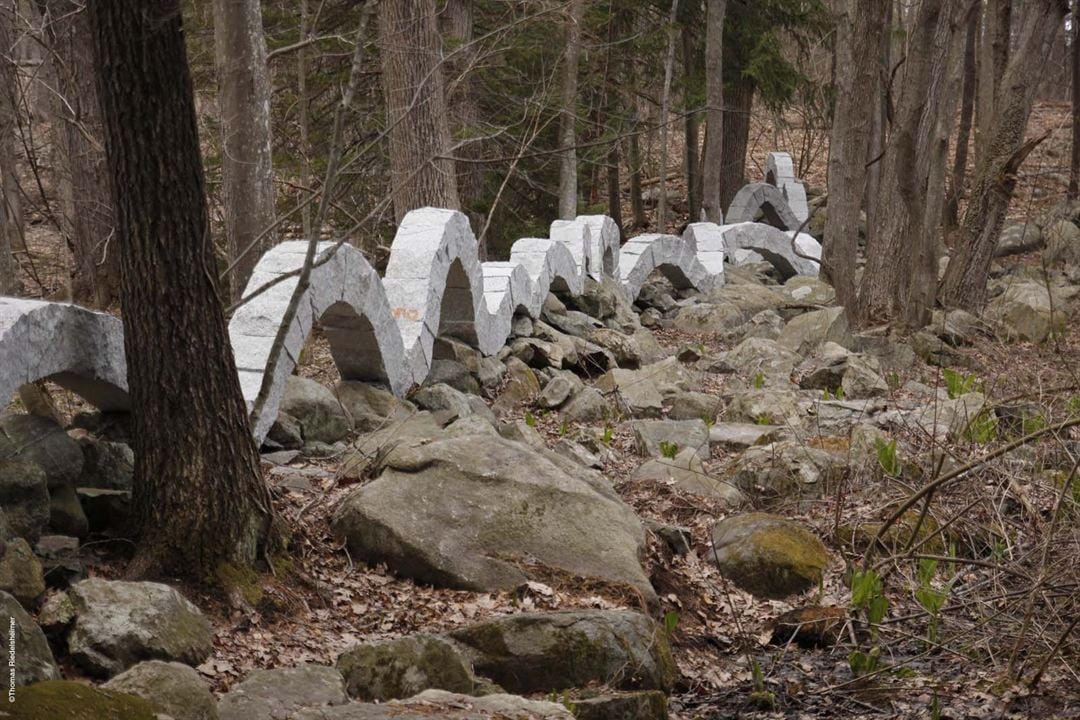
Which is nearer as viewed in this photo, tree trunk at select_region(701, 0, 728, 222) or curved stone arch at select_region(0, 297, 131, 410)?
curved stone arch at select_region(0, 297, 131, 410)

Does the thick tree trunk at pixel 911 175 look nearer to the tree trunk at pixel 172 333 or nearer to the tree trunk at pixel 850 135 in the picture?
the tree trunk at pixel 850 135

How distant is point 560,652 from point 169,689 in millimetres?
1600

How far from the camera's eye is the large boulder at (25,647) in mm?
3471

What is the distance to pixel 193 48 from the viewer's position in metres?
14.9

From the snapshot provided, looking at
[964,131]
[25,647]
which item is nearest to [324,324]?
[25,647]

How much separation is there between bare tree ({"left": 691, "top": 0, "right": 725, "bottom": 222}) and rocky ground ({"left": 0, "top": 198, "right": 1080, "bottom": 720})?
11.2 metres

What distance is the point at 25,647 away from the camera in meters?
3.57

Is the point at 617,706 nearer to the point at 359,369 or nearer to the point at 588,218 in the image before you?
the point at 359,369

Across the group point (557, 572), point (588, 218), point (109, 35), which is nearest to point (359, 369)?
point (557, 572)

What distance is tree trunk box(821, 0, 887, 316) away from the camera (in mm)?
14750

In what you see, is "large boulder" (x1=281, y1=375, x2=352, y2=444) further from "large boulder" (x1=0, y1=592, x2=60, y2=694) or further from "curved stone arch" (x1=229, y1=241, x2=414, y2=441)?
"large boulder" (x1=0, y1=592, x2=60, y2=694)

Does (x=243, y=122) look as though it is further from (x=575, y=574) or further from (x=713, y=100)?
(x=713, y=100)

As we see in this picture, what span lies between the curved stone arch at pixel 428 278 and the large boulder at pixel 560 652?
4602 mm

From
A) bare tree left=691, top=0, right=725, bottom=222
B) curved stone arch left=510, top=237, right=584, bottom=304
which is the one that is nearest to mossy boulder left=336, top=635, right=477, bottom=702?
curved stone arch left=510, top=237, right=584, bottom=304
